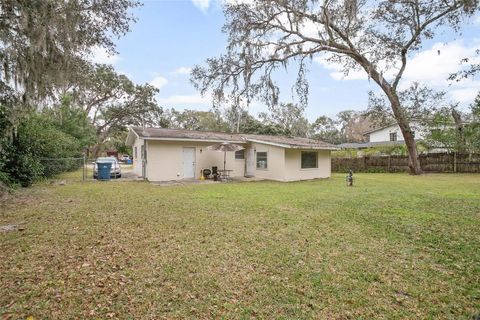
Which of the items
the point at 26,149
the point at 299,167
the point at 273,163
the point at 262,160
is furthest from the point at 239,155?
the point at 26,149

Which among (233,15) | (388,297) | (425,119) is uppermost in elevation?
(233,15)

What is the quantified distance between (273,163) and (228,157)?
303 centimetres

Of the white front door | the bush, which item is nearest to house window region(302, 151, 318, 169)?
the white front door

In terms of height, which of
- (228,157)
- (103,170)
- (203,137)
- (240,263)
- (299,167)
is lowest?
(240,263)

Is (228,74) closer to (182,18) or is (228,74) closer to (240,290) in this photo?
(182,18)

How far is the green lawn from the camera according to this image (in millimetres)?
2916

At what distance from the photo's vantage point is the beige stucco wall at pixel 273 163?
608 inches

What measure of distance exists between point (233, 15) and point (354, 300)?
422 inches

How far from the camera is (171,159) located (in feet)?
49.7

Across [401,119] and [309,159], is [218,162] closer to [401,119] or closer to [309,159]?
[309,159]

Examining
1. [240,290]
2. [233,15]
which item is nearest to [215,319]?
[240,290]

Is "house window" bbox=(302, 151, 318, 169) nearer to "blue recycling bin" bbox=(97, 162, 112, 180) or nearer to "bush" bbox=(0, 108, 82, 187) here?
"blue recycling bin" bbox=(97, 162, 112, 180)

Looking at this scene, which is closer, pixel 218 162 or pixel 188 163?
pixel 188 163

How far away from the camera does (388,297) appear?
3152 millimetres
